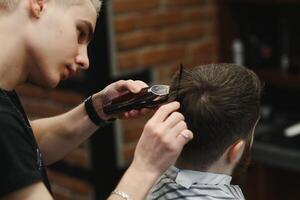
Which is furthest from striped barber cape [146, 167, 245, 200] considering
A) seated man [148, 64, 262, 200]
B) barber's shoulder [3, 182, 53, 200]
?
barber's shoulder [3, 182, 53, 200]

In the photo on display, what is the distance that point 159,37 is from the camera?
2828 mm

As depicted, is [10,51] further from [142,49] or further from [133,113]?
[142,49]

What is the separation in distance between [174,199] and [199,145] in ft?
0.47

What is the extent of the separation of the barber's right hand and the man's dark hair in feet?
0.41

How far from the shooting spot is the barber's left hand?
4.77ft

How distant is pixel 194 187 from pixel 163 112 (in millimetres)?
218

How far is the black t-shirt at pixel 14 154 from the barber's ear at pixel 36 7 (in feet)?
0.64

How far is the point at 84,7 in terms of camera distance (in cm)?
131

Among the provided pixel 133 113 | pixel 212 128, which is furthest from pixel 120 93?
pixel 212 128

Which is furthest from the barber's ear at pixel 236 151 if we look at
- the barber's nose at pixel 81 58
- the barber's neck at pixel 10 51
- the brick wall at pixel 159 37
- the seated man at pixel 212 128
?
the brick wall at pixel 159 37

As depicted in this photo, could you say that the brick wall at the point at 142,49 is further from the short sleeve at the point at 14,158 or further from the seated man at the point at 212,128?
the short sleeve at the point at 14,158

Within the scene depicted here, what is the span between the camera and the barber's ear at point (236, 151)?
135 cm

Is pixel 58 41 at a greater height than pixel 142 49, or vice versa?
pixel 58 41

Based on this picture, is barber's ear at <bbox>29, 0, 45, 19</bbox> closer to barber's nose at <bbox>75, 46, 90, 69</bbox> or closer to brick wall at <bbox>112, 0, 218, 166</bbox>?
barber's nose at <bbox>75, 46, 90, 69</bbox>
